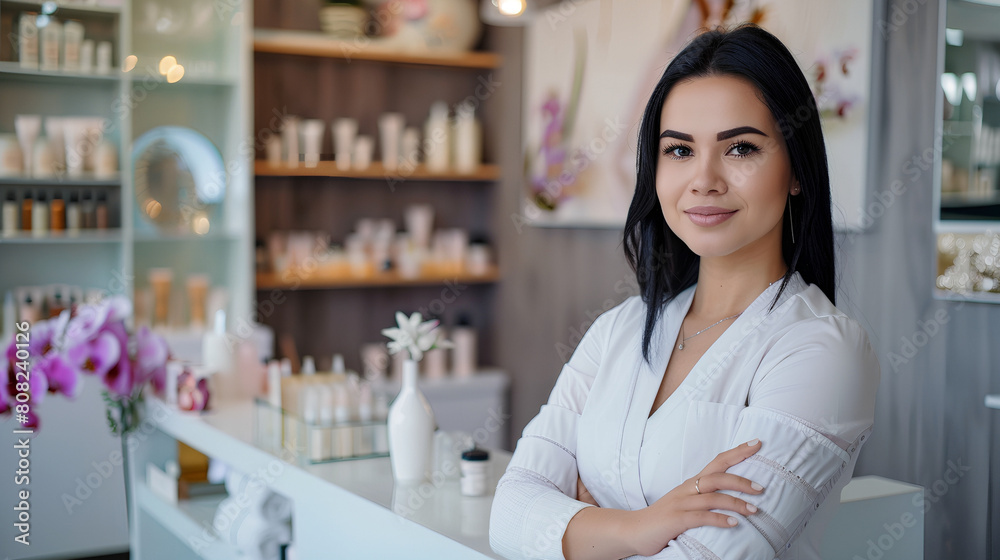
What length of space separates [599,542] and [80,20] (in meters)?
3.09

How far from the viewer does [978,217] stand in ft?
6.73

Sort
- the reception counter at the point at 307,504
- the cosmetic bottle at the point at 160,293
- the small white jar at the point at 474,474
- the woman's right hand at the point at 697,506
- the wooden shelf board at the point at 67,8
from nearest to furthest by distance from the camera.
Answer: the woman's right hand at the point at 697,506, the reception counter at the point at 307,504, the small white jar at the point at 474,474, the wooden shelf board at the point at 67,8, the cosmetic bottle at the point at 160,293

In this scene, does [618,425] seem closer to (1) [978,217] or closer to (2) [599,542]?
(2) [599,542]

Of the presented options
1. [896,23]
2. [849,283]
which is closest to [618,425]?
[849,283]

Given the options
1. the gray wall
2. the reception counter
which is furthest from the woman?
the gray wall

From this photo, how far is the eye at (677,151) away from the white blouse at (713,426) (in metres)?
0.22

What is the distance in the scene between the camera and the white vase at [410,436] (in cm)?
180

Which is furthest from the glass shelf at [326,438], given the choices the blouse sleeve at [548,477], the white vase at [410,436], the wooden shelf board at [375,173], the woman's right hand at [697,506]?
the wooden shelf board at [375,173]

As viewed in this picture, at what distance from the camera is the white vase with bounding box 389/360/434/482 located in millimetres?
1800

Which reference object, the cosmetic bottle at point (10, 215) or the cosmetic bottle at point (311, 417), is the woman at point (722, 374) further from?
the cosmetic bottle at point (10, 215)

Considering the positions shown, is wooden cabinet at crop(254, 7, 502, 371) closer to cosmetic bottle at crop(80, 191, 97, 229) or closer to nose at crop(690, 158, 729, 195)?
cosmetic bottle at crop(80, 191, 97, 229)

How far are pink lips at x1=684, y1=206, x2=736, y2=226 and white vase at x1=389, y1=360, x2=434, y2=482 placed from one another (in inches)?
31.2

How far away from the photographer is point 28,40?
3264mm

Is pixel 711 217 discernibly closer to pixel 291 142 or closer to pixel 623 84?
pixel 623 84
